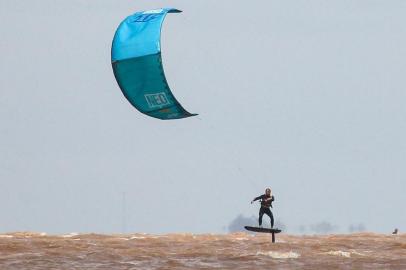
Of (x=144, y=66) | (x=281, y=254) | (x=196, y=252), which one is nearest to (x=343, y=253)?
(x=281, y=254)

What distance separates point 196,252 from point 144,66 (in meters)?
8.75

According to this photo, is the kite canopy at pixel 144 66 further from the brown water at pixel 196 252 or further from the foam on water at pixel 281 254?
the foam on water at pixel 281 254

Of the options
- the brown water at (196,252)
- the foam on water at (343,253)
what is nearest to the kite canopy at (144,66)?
the brown water at (196,252)

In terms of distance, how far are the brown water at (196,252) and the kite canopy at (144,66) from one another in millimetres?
5647

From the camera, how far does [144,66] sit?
49.5 metres

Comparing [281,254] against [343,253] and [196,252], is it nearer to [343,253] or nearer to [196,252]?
[343,253]

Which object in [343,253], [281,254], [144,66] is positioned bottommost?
[281,254]

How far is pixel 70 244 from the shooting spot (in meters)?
57.7

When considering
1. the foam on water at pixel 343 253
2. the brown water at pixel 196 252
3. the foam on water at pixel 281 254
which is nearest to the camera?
the brown water at pixel 196 252

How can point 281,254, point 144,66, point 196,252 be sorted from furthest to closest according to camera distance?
1. point 196,252
2. point 281,254
3. point 144,66

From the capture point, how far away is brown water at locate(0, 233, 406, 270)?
51406 millimetres

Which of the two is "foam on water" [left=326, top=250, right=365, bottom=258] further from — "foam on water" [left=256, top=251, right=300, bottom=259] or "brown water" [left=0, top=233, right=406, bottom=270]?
"foam on water" [left=256, top=251, right=300, bottom=259]

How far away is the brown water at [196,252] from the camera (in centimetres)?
5141

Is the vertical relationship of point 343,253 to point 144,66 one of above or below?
below
